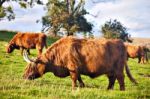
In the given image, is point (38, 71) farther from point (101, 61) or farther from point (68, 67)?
point (101, 61)

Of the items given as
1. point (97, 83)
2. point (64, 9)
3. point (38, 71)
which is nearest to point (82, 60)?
point (38, 71)

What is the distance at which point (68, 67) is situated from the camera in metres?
17.7

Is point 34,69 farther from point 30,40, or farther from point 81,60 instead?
point 30,40

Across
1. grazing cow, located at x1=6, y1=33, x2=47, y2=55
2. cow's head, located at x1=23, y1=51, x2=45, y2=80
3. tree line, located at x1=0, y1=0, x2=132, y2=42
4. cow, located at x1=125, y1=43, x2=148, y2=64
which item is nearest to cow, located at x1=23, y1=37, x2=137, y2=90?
cow's head, located at x1=23, y1=51, x2=45, y2=80

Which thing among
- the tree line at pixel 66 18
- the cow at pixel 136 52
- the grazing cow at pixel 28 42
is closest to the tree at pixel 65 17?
the tree line at pixel 66 18

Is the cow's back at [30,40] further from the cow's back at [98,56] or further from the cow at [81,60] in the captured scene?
the cow's back at [98,56]

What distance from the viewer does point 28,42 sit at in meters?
34.4

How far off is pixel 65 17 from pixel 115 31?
13897mm

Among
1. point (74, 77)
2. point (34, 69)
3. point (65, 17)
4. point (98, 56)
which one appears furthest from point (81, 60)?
point (65, 17)

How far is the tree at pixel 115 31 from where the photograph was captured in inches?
3120

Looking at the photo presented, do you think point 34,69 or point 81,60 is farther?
point 34,69

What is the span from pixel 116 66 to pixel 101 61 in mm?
719

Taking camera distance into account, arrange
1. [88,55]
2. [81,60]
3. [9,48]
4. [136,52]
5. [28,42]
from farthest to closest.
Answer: [136,52], [28,42], [9,48], [88,55], [81,60]

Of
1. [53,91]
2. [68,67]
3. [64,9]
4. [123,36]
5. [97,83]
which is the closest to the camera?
[53,91]
